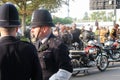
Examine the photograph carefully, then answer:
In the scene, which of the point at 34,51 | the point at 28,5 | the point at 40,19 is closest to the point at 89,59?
the point at 40,19

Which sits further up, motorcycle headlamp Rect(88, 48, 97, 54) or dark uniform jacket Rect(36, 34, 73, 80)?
dark uniform jacket Rect(36, 34, 73, 80)

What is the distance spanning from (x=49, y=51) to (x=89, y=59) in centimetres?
908

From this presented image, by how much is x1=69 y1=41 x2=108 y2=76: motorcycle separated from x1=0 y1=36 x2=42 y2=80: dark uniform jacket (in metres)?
8.83

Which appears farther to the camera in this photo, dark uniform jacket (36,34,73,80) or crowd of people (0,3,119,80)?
dark uniform jacket (36,34,73,80)

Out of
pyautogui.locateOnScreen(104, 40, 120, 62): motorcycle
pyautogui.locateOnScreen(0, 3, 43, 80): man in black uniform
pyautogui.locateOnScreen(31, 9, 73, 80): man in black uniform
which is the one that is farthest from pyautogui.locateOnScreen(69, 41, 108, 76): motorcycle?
pyautogui.locateOnScreen(0, 3, 43, 80): man in black uniform

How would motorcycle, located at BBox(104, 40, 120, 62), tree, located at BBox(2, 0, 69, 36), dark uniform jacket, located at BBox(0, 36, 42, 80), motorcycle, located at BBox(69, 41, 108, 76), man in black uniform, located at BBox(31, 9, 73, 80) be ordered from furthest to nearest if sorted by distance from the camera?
tree, located at BBox(2, 0, 69, 36) → motorcycle, located at BBox(104, 40, 120, 62) → motorcycle, located at BBox(69, 41, 108, 76) → man in black uniform, located at BBox(31, 9, 73, 80) → dark uniform jacket, located at BBox(0, 36, 42, 80)

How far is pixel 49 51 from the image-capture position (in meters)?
3.81

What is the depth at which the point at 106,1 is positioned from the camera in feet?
137

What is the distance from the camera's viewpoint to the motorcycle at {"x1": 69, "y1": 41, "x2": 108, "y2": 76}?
12078mm

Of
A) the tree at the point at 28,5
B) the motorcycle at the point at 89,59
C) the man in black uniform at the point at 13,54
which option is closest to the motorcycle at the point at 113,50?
the motorcycle at the point at 89,59

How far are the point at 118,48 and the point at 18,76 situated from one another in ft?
43.9

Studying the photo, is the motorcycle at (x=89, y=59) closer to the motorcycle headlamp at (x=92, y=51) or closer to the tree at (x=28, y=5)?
the motorcycle headlamp at (x=92, y=51)

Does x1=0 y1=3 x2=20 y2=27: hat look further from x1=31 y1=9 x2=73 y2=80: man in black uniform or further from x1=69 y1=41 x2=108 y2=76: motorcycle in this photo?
x1=69 y1=41 x2=108 y2=76: motorcycle

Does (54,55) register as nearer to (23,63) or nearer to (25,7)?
(23,63)
